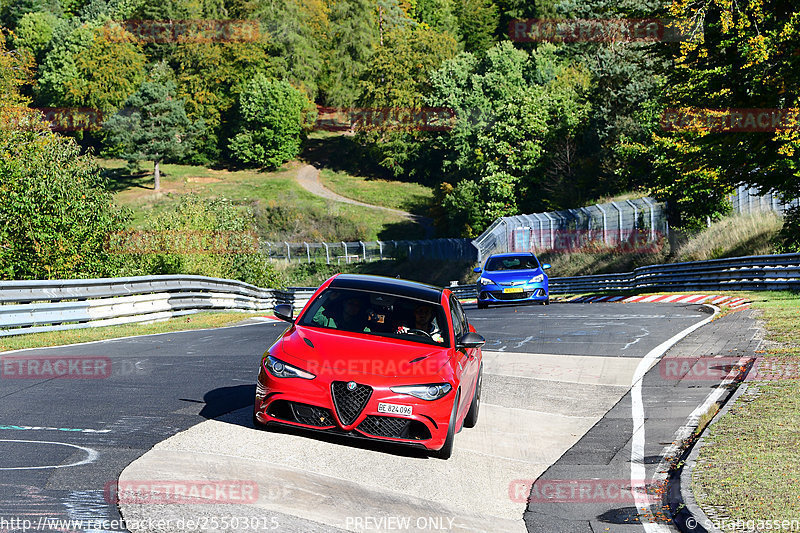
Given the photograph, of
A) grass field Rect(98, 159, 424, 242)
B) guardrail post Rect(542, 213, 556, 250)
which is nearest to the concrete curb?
guardrail post Rect(542, 213, 556, 250)

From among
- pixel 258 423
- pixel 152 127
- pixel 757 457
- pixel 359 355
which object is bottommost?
pixel 757 457

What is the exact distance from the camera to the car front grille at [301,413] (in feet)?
25.3

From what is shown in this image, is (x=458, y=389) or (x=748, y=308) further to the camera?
(x=748, y=308)

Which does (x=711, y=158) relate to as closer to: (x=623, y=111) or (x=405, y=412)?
(x=405, y=412)

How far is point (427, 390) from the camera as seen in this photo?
790 cm

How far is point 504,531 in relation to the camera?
6309 mm

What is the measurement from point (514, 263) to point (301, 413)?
19470 millimetres

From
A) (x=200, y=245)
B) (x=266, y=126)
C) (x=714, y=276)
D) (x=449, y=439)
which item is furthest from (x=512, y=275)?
(x=266, y=126)

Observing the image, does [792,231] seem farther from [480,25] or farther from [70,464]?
[480,25]

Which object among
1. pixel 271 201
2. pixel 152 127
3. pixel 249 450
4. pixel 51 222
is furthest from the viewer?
pixel 152 127

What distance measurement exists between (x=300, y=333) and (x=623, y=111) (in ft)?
194

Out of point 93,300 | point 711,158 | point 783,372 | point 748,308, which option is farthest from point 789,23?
point 93,300

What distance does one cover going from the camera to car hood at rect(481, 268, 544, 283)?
85.6 feet

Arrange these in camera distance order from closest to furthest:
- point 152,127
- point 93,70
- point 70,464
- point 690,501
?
point 690,501
point 70,464
point 152,127
point 93,70
